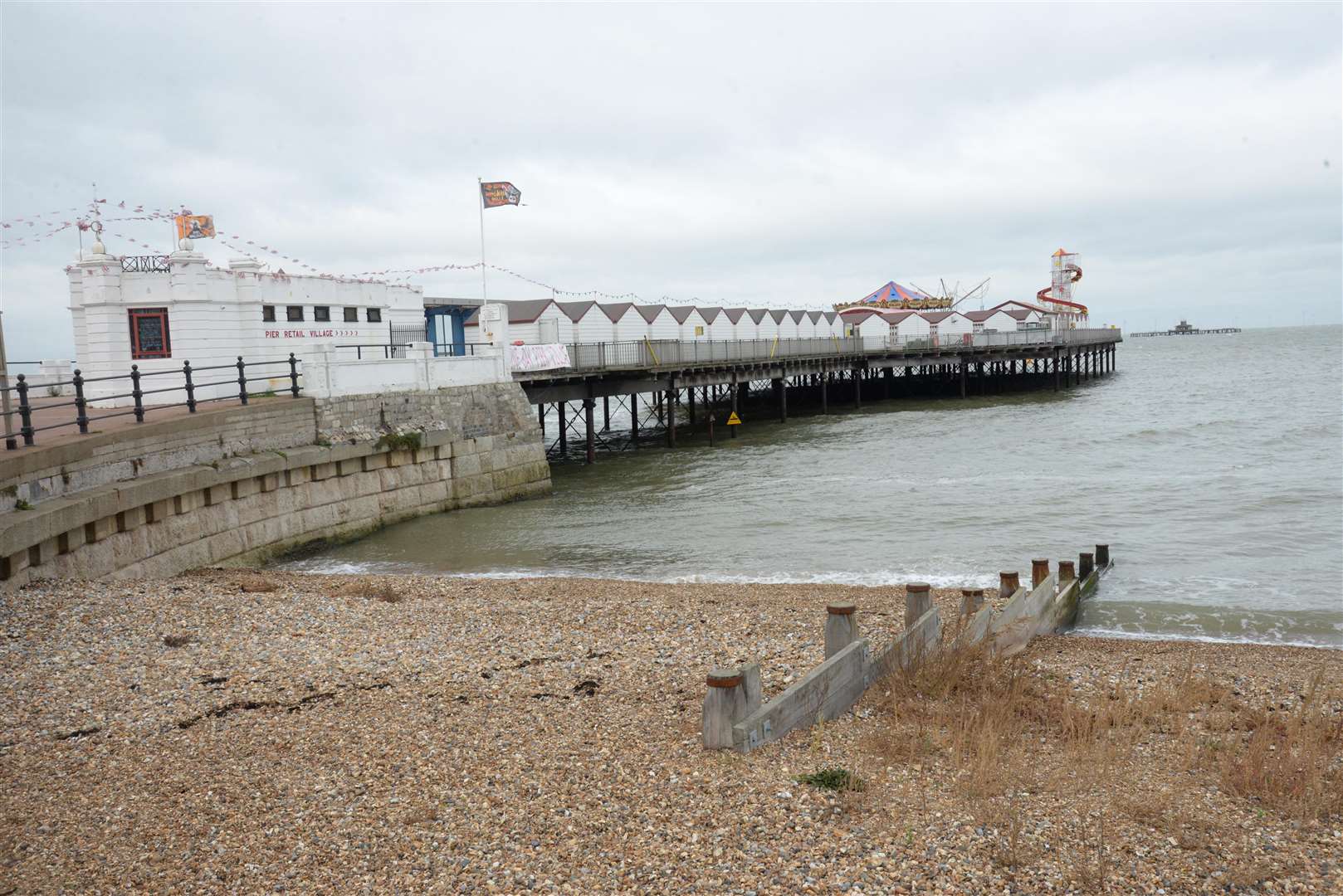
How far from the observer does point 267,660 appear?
27.0ft

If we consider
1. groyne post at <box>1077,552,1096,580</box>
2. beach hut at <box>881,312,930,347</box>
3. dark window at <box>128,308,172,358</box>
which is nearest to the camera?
groyne post at <box>1077,552,1096,580</box>

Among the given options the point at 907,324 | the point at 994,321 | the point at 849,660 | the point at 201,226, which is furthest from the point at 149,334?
the point at 994,321

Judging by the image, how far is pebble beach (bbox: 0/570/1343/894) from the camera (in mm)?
4672

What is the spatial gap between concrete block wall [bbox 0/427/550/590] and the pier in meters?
3.84

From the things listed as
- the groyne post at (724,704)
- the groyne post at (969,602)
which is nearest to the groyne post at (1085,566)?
the groyne post at (969,602)

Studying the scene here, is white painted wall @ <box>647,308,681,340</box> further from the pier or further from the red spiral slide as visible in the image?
the red spiral slide

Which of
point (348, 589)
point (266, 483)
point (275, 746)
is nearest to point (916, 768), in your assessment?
point (275, 746)

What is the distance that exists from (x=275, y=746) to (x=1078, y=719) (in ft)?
18.1

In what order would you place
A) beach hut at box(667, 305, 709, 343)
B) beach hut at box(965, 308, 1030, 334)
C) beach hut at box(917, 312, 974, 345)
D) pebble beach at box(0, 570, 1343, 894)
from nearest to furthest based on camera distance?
pebble beach at box(0, 570, 1343, 894), beach hut at box(667, 305, 709, 343), beach hut at box(917, 312, 974, 345), beach hut at box(965, 308, 1030, 334)

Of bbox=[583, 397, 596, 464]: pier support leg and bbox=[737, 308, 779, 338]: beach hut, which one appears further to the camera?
bbox=[737, 308, 779, 338]: beach hut

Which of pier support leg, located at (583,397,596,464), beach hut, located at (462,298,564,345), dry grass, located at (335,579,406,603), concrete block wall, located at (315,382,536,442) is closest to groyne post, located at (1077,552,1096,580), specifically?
dry grass, located at (335,579,406,603)

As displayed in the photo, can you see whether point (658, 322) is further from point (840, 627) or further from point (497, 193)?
point (840, 627)

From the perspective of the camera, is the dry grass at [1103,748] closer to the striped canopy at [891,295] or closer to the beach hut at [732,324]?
the beach hut at [732,324]

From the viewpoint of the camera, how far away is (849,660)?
6820mm
